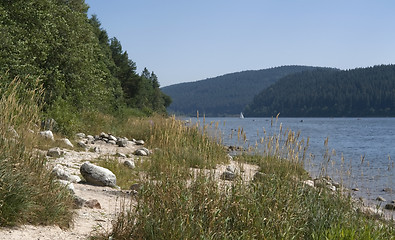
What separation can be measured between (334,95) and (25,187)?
129m

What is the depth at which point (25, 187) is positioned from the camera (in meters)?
4.70

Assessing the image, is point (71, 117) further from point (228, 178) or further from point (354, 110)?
point (354, 110)

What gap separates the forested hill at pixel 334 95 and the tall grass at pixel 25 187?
403 ft

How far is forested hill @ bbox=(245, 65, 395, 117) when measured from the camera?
119188 millimetres

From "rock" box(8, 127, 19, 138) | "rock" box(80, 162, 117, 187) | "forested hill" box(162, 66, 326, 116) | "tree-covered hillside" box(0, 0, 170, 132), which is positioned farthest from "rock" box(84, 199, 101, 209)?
"forested hill" box(162, 66, 326, 116)

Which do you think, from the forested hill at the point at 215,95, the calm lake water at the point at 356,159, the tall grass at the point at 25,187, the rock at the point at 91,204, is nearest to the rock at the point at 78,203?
the rock at the point at 91,204

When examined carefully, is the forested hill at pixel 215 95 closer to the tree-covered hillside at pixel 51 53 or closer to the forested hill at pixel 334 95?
the forested hill at pixel 334 95

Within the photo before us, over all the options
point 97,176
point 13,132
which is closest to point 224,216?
point 13,132

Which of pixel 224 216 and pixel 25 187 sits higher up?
pixel 25 187

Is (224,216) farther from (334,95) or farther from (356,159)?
(334,95)

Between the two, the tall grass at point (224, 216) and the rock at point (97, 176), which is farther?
the rock at point (97, 176)

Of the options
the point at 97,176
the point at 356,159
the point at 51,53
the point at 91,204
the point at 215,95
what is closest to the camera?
the point at 91,204

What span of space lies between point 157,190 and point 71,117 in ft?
40.1

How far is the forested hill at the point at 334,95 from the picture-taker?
119188 millimetres
